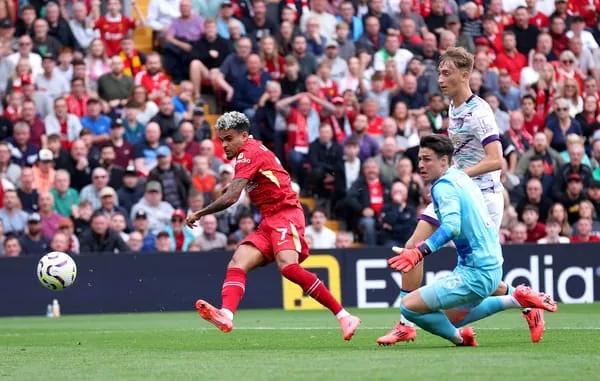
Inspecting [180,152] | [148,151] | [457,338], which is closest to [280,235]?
[457,338]

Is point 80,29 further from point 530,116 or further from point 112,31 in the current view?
point 530,116

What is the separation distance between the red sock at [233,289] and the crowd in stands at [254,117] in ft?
26.8

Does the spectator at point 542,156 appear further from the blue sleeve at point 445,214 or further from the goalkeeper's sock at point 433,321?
the blue sleeve at point 445,214

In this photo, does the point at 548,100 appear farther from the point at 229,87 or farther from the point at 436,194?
the point at 436,194

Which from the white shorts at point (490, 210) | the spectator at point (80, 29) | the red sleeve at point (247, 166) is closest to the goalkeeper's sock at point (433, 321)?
the white shorts at point (490, 210)

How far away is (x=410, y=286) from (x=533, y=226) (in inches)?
404

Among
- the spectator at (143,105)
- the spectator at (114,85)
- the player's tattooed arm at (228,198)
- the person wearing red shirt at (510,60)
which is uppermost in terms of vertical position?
the person wearing red shirt at (510,60)

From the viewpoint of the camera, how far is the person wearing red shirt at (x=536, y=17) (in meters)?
26.7

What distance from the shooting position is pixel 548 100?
24.9 m

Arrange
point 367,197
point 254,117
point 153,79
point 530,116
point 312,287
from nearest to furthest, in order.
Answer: point 312,287 < point 367,197 < point 254,117 < point 153,79 < point 530,116

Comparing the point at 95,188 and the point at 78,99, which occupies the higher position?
the point at 78,99

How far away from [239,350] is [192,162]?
432 inches

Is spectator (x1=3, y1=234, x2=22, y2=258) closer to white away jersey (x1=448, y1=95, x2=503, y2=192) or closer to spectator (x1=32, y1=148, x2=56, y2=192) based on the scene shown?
spectator (x1=32, y1=148, x2=56, y2=192)

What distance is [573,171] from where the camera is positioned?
74.0 ft
